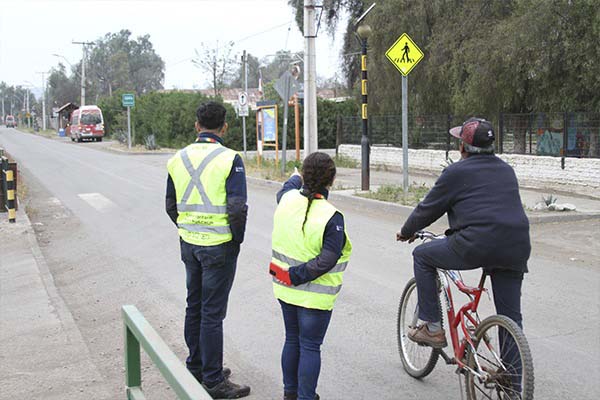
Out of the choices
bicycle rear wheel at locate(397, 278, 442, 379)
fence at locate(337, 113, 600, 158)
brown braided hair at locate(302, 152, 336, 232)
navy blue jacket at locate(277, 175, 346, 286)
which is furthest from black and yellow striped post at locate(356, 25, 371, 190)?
navy blue jacket at locate(277, 175, 346, 286)

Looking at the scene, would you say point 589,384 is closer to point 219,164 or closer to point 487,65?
point 219,164

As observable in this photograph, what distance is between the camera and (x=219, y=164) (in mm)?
4645

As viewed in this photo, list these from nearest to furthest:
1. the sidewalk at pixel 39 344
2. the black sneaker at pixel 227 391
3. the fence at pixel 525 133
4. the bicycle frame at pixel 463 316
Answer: the bicycle frame at pixel 463 316, the black sneaker at pixel 227 391, the sidewalk at pixel 39 344, the fence at pixel 525 133

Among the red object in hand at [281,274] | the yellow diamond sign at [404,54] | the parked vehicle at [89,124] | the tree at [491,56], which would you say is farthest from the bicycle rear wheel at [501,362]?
the parked vehicle at [89,124]

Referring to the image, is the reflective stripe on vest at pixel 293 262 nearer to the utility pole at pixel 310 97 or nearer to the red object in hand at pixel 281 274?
the red object in hand at pixel 281 274

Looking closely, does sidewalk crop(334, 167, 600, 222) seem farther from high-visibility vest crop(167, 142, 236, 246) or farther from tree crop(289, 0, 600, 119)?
high-visibility vest crop(167, 142, 236, 246)

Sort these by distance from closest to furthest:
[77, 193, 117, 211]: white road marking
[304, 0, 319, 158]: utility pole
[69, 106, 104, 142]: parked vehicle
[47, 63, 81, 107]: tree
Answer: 1. [77, 193, 117, 211]: white road marking
2. [304, 0, 319, 158]: utility pole
3. [69, 106, 104, 142]: parked vehicle
4. [47, 63, 81, 107]: tree

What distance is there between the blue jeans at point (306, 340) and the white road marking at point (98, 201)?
1171cm

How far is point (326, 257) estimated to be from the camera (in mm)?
4078

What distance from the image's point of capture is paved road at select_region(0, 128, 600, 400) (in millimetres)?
5188

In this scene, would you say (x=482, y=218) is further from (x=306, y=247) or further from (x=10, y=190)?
(x=10, y=190)

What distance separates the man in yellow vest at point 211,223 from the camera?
4652 mm

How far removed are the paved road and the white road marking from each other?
719 mm

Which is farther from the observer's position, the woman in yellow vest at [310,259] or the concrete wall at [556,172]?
the concrete wall at [556,172]
